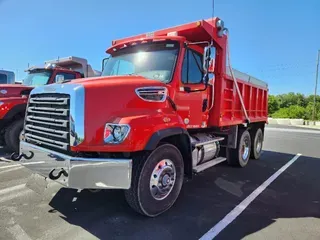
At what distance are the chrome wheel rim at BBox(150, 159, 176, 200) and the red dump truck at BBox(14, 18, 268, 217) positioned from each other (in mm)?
14

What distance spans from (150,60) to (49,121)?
1.80 m

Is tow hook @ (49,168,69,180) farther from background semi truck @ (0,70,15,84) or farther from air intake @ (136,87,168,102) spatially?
background semi truck @ (0,70,15,84)

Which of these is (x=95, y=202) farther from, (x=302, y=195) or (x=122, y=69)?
(x=302, y=195)

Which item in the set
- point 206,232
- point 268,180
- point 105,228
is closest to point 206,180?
point 268,180

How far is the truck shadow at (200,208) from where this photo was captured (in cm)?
331

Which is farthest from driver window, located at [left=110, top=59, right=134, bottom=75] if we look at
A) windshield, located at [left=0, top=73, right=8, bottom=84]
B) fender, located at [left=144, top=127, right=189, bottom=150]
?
windshield, located at [left=0, top=73, right=8, bottom=84]

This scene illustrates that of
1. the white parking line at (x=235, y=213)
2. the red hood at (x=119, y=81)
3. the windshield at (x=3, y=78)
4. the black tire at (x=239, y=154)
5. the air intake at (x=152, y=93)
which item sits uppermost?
the windshield at (x=3, y=78)

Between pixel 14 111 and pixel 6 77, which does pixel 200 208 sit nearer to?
pixel 14 111

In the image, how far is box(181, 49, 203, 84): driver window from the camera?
169 inches

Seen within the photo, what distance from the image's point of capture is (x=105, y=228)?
3.32 metres

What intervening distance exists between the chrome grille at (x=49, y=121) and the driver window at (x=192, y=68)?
1.88 m

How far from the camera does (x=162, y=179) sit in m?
3.76

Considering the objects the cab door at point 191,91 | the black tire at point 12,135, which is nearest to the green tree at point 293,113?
the cab door at point 191,91

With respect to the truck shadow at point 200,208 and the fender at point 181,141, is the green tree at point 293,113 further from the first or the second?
the fender at point 181,141
